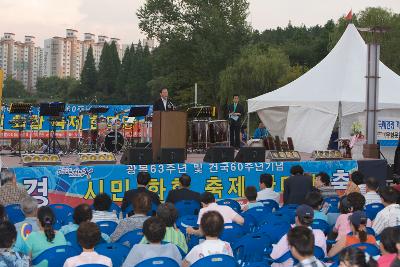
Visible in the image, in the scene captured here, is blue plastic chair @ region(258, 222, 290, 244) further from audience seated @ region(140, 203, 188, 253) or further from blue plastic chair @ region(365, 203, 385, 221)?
blue plastic chair @ region(365, 203, 385, 221)

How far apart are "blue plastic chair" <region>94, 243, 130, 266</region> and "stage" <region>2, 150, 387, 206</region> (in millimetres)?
6171

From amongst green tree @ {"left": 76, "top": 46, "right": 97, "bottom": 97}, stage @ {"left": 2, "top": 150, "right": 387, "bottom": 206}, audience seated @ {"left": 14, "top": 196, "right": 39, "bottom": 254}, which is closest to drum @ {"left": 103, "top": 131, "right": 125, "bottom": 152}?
stage @ {"left": 2, "top": 150, "right": 387, "bottom": 206}

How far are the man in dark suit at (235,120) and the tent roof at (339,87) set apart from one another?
2218 mm

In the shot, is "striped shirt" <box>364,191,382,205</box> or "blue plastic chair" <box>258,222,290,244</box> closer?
"blue plastic chair" <box>258,222,290,244</box>

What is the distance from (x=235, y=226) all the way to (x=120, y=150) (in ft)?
38.2

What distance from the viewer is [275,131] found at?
2084 cm

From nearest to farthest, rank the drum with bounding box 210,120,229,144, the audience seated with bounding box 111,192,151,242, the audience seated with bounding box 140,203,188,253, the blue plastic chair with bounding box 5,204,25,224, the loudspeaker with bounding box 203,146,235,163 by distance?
the audience seated with bounding box 140,203,188,253 < the audience seated with bounding box 111,192,151,242 < the blue plastic chair with bounding box 5,204,25,224 < the loudspeaker with bounding box 203,146,235,163 < the drum with bounding box 210,120,229,144

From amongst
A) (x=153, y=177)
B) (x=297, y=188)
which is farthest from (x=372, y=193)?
(x=153, y=177)

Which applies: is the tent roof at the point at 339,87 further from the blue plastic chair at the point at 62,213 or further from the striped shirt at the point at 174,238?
the striped shirt at the point at 174,238

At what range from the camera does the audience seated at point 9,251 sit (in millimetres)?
4477

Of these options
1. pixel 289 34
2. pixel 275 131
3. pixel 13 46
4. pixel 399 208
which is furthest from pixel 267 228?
pixel 13 46

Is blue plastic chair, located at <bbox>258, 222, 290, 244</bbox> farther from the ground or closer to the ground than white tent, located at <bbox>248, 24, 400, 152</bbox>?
closer to the ground

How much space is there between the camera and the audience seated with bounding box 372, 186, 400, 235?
6367mm

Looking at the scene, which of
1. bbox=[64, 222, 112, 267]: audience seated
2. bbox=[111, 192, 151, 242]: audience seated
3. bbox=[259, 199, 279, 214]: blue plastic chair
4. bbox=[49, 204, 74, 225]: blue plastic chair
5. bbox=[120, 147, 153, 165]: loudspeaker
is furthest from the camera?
bbox=[120, 147, 153, 165]: loudspeaker
